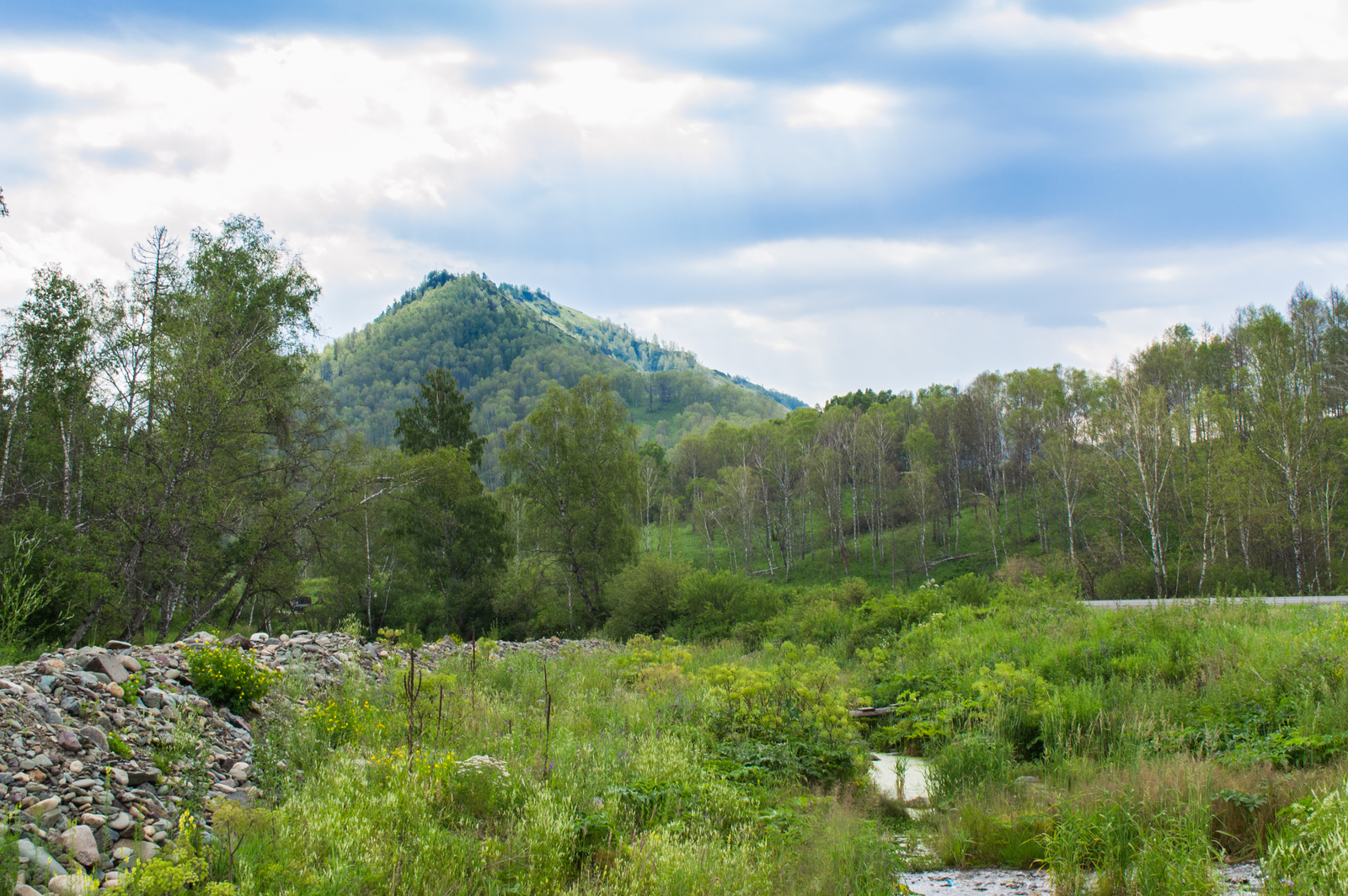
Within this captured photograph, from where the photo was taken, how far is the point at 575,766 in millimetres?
6707

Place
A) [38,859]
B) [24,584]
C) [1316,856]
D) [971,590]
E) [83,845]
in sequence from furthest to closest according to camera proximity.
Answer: [971,590] → [24,584] → [83,845] → [38,859] → [1316,856]

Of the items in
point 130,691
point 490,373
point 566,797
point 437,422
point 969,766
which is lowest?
point 969,766

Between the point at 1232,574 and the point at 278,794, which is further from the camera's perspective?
the point at 1232,574

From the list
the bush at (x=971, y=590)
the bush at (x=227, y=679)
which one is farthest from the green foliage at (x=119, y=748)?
the bush at (x=971, y=590)

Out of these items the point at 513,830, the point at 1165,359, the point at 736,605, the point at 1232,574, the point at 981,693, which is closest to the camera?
the point at 513,830

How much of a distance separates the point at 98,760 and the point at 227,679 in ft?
7.88

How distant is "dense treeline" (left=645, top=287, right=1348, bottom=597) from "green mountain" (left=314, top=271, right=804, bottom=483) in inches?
2434

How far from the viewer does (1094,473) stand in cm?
3866

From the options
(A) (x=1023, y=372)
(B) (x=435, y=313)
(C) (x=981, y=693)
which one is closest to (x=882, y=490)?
(A) (x=1023, y=372)

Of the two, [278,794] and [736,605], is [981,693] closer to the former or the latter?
[278,794]

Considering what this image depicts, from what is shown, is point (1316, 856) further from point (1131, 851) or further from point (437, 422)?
point (437, 422)

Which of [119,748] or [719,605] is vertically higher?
[119,748]

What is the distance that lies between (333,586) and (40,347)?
1616 centimetres

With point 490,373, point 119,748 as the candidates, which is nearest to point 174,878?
point 119,748
